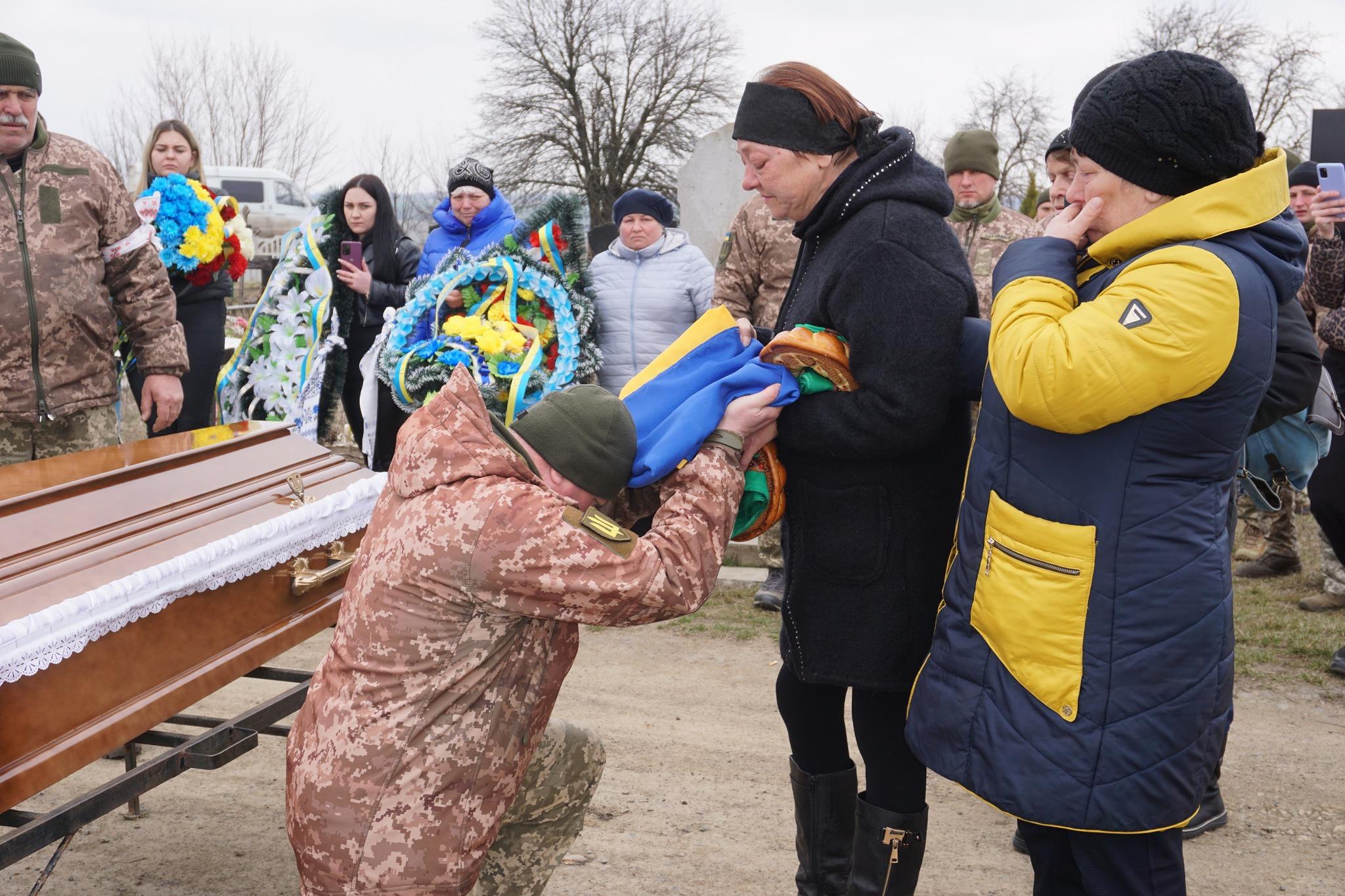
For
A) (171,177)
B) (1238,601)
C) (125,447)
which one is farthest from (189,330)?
(1238,601)

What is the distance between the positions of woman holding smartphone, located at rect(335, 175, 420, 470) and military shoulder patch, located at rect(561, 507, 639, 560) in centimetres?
419

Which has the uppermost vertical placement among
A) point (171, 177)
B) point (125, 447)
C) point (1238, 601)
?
point (171, 177)

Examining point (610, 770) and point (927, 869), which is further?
point (610, 770)

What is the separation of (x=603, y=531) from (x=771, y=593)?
139 inches

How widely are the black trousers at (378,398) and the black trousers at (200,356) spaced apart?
72 cm

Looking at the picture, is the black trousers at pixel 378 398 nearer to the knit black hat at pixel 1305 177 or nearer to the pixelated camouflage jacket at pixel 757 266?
the pixelated camouflage jacket at pixel 757 266

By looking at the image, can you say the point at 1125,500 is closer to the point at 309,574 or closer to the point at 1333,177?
the point at 309,574

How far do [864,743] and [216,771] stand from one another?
7.39 ft

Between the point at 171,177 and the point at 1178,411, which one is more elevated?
the point at 171,177

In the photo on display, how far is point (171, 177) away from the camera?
539 cm

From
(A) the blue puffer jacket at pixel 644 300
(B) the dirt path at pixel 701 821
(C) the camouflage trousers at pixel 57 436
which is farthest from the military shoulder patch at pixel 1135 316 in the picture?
(A) the blue puffer jacket at pixel 644 300

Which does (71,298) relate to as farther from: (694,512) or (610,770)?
(694,512)

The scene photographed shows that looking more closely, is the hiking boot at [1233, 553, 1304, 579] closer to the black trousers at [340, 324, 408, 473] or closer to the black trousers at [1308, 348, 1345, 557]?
the black trousers at [1308, 348, 1345, 557]

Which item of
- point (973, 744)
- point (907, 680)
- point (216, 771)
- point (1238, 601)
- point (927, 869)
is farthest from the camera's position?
point (1238, 601)
